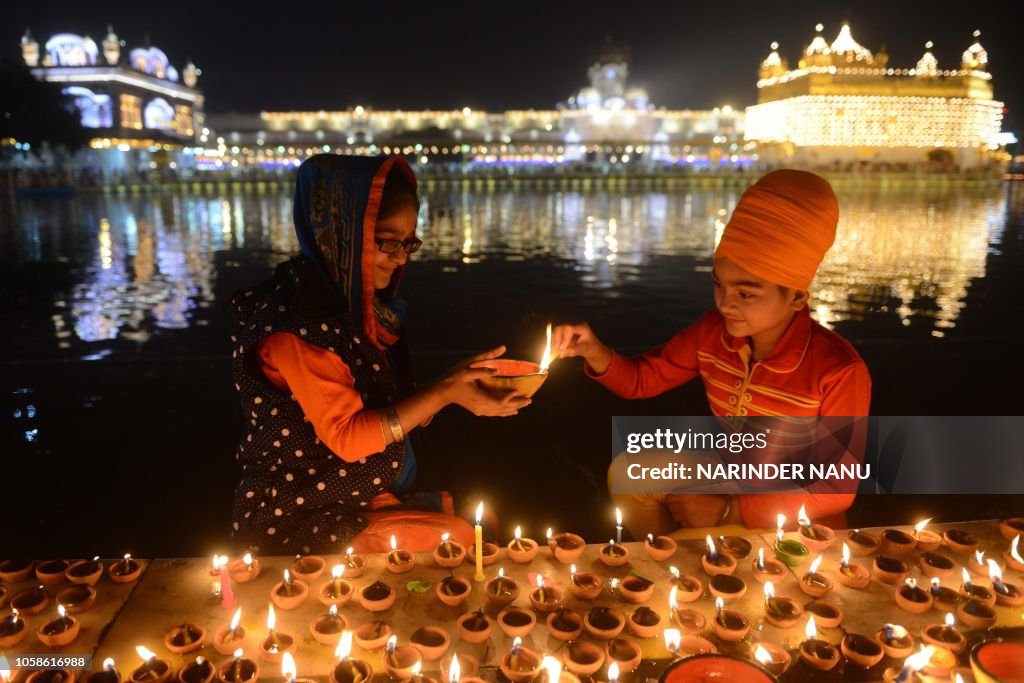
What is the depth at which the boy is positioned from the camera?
2336 millimetres

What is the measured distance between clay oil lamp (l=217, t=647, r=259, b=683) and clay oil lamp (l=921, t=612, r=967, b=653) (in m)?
1.50

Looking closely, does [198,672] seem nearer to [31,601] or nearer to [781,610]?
[31,601]

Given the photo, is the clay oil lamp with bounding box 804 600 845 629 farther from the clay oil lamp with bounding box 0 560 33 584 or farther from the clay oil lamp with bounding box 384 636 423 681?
the clay oil lamp with bounding box 0 560 33 584

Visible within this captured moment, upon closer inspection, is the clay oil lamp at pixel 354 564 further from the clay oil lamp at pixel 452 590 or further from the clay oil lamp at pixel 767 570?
the clay oil lamp at pixel 767 570

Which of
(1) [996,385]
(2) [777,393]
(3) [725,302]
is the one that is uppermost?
(3) [725,302]

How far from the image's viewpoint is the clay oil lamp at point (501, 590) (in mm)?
1881

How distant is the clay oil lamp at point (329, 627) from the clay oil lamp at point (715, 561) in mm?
953

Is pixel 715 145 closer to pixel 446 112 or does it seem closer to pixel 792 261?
pixel 446 112

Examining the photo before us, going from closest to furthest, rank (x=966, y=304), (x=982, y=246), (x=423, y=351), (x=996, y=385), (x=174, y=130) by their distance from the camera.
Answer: (x=996, y=385) < (x=423, y=351) < (x=966, y=304) < (x=982, y=246) < (x=174, y=130)

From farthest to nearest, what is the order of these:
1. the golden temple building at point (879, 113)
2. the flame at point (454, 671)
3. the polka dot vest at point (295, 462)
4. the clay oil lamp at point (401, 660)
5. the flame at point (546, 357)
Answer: the golden temple building at point (879, 113) → the polka dot vest at point (295, 462) → the flame at point (546, 357) → the clay oil lamp at point (401, 660) → the flame at point (454, 671)

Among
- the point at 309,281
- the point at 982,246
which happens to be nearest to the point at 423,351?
the point at 309,281

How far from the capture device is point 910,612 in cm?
184

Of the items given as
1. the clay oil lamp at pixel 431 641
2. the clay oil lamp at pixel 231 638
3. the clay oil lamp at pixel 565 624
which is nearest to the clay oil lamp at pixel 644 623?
the clay oil lamp at pixel 565 624

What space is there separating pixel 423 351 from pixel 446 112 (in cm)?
7818
